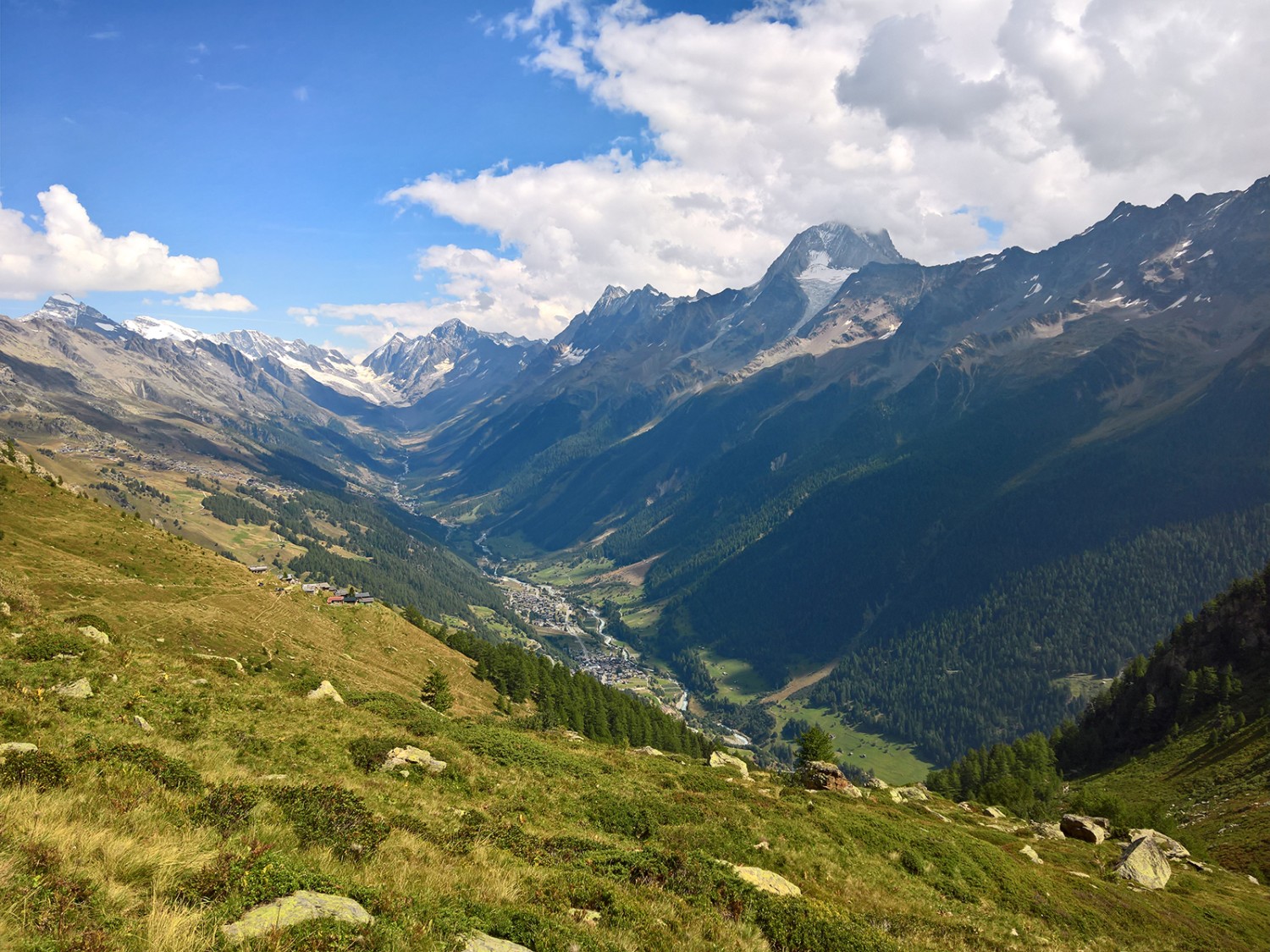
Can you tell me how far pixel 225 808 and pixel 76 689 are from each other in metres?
16.0

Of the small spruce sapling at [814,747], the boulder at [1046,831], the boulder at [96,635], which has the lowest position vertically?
the small spruce sapling at [814,747]

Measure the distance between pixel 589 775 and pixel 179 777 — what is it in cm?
2306

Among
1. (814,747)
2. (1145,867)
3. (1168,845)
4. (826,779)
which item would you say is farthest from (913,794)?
(1145,867)

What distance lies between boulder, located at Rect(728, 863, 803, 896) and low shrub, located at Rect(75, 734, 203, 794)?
18.3 m

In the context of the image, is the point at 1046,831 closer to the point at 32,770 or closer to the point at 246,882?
the point at 246,882

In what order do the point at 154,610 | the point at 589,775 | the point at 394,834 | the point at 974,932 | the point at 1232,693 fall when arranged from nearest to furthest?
1. the point at 394,834
2. the point at 974,932
3. the point at 589,775
4. the point at 154,610
5. the point at 1232,693

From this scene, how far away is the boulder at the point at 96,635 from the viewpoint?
3741 cm

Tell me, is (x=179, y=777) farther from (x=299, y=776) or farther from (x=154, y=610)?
(x=154, y=610)

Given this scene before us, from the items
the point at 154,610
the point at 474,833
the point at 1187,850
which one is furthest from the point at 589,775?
the point at 1187,850

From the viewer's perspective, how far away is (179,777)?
1984cm

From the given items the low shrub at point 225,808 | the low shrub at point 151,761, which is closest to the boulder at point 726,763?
the low shrub at point 225,808

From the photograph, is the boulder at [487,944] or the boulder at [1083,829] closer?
the boulder at [487,944]

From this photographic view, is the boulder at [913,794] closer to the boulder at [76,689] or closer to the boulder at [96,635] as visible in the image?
the boulder at [76,689]

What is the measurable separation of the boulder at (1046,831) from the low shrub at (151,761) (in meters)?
55.4
